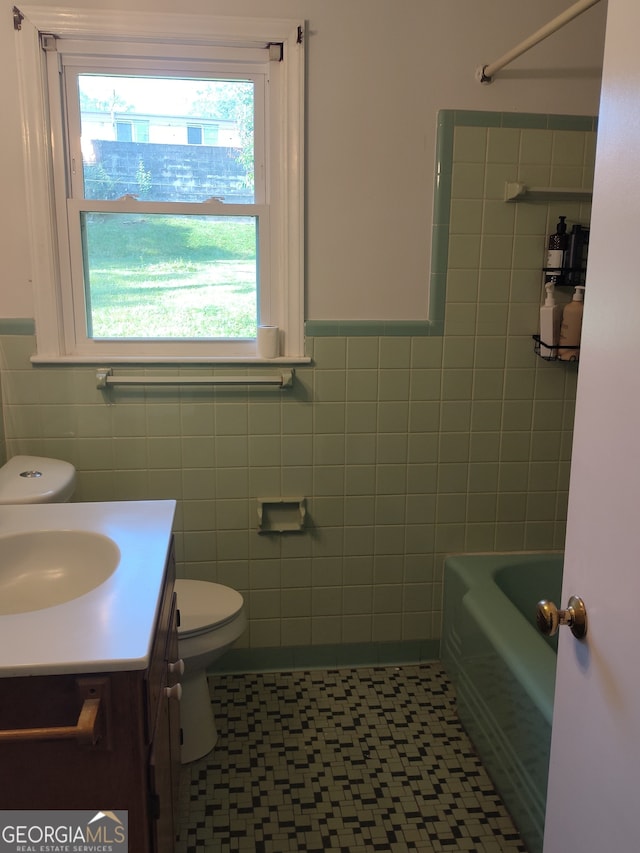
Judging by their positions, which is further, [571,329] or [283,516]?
[283,516]

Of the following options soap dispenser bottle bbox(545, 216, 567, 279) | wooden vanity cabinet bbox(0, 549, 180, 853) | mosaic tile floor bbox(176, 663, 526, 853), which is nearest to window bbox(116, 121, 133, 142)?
soap dispenser bottle bbox(545, 216, 567, 279)

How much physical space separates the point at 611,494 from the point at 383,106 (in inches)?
68.1


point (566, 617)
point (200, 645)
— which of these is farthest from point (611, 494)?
point (200, 645)

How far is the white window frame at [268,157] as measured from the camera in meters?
2.18

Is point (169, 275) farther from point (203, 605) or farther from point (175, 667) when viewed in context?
point (175, 667)

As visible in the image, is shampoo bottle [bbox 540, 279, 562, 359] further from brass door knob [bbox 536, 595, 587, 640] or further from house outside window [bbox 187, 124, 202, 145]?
brass door knob [bbox 536, 595, 587, 640]

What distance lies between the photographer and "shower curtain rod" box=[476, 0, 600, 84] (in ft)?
5.99

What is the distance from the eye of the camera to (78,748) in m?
1.16

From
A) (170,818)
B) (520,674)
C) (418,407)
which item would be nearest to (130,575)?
(170,818)

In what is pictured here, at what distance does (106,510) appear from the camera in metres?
1.82

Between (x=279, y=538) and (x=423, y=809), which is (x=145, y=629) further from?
(x=279, y=538)

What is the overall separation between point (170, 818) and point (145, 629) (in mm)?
571

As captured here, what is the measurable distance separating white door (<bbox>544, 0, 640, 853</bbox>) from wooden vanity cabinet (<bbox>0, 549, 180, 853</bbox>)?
70 cm

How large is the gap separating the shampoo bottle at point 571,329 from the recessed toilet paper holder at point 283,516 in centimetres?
101
